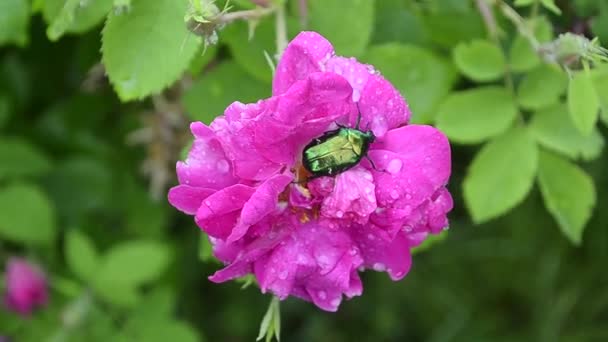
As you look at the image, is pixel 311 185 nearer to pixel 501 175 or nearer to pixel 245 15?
pixel 245 15

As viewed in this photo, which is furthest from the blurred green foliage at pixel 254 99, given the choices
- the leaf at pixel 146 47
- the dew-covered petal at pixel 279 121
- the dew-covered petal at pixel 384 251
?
the dew-covered petal at pixel 384 251

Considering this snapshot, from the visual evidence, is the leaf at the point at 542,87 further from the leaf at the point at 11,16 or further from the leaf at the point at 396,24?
the leaf at the point at 11,16

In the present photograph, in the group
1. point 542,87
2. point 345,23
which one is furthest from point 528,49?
point 345,23

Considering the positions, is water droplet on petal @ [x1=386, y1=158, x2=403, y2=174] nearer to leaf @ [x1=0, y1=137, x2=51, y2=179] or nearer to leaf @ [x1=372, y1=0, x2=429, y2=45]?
leaf @ [x1=372, y1=0, x2=429, y2=45]

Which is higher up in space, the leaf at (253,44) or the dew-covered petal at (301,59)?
the dew-covered petal at (301,59)

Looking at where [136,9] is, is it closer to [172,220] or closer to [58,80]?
[58,80]

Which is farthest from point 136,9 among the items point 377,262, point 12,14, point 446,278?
point 446,278

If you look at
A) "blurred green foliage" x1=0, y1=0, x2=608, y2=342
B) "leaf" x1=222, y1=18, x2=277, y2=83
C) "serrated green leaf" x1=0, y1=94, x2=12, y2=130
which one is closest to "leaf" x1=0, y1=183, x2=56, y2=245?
"blurred green foliage" x1=0, y1=0, x2=608, y2=342
